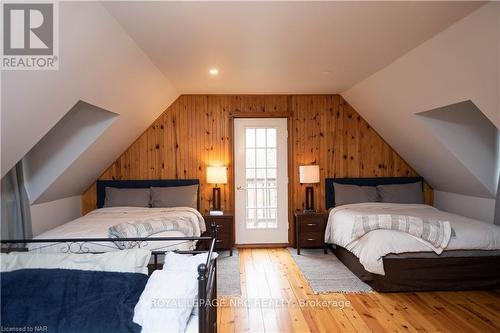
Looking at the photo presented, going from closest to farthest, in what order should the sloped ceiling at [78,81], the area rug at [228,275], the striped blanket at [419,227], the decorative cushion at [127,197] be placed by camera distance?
1. the sloped ceiling at [78,81]
2. the striped blanket at [419,227]
3. the area rug at [228,275]
4. the decorative cushion at [127,197]

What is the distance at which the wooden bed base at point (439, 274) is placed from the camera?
3.19 meters

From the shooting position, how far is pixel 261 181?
507 centimetres

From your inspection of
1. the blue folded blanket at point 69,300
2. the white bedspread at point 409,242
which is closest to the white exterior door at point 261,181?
the white bedspread at point 409,242

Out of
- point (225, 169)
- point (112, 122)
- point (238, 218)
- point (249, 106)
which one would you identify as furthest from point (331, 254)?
point (112, 122)

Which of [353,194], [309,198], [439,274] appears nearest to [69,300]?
[439,274]

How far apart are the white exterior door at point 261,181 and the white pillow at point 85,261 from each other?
3.02 meters

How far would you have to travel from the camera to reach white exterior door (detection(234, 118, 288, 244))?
5027 mm

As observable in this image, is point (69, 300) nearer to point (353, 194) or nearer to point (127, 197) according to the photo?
point (127, 197)

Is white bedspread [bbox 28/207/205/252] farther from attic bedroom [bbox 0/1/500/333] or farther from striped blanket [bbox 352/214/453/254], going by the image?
striped blanket [bbox 352/214/453/254]

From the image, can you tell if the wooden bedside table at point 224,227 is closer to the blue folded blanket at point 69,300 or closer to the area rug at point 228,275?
the area rug at point 228,275

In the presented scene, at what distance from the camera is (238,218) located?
5039 mm

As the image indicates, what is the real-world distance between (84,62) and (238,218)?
10.8 ft

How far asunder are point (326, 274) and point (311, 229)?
975mm

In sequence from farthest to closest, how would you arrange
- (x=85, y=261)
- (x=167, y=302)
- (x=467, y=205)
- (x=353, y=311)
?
(x=467, y=205), (x=353, y=311), (x=85, y=261), (x=167, y=302)
